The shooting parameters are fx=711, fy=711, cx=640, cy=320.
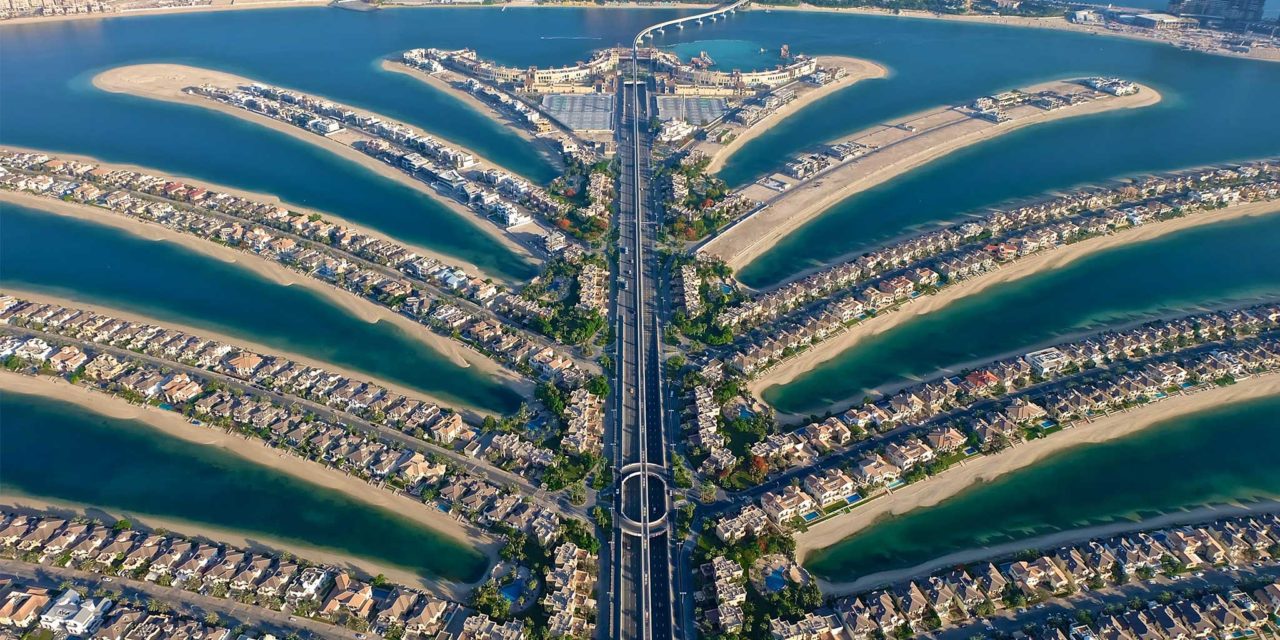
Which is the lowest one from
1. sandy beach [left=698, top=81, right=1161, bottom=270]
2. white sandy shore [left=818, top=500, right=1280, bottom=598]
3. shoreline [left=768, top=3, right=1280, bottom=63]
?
white sandy shore [left=818, top=500, right=1280, bottom=598]

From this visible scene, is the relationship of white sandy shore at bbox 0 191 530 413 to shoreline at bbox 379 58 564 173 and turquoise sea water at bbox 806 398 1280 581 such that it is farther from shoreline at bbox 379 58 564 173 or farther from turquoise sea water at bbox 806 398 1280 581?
shoreline at bbox 379 58 564 173

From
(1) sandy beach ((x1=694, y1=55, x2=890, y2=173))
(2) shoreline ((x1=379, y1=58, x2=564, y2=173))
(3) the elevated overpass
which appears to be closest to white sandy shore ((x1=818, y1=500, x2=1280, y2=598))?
(1) sandy beach ((x1=694, y1=55, x2=890, y2=173))

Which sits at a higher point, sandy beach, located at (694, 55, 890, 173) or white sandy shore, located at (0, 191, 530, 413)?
sandy beach, located at (694, 55, 890, 173)

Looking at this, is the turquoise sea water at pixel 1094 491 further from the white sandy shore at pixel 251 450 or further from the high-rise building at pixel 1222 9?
the high-rise building at pixel 1222 9

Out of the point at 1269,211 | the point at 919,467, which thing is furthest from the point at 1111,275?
the point at 919,467

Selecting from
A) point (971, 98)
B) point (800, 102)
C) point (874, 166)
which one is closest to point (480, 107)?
point (800, 102)

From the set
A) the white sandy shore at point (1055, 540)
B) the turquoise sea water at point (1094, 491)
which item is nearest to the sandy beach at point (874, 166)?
the turquoise sea water at point (1094, 491)

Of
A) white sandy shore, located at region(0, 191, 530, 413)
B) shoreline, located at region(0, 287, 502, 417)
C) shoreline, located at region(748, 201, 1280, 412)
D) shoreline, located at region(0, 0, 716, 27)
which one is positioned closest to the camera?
shoreline, located at region(0, 287, 502, 417)
